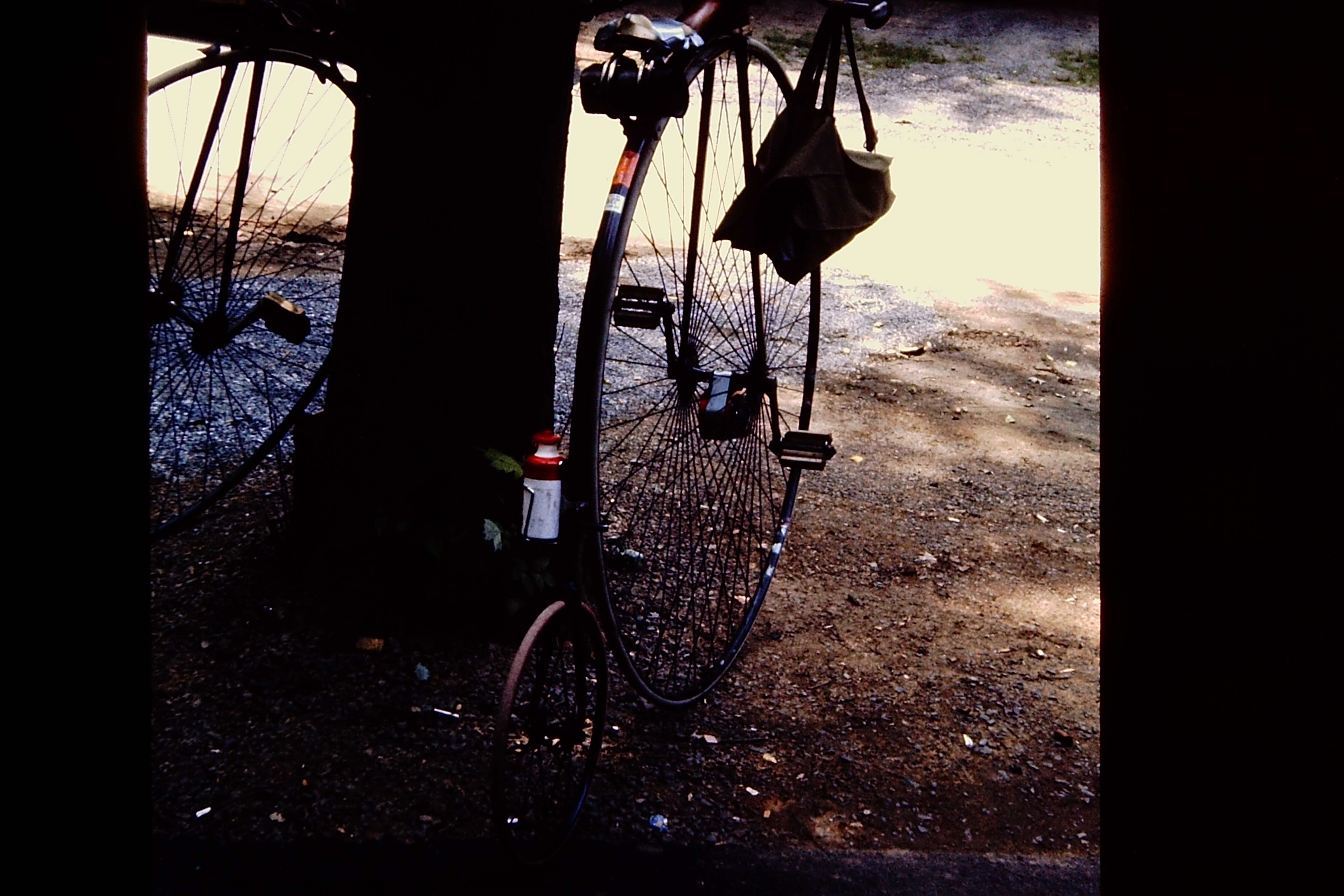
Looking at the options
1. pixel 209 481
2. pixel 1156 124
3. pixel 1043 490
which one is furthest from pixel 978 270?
pixel 1156 124

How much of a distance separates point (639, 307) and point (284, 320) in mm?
1189

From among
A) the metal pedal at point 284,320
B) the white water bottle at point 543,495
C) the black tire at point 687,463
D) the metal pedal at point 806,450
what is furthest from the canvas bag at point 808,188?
the metal pedal at point 284,320

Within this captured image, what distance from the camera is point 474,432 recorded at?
116 inches

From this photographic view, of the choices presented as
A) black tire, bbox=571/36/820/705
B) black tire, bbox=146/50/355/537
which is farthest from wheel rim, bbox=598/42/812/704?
black tire, bbox=146/50/355/537

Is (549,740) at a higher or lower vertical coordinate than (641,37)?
lower

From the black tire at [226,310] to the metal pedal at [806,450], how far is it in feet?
4.21

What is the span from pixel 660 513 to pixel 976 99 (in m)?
10.6

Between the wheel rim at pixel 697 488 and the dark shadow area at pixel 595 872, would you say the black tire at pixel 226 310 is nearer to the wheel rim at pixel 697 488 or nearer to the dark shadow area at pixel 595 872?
the dark shadow area at pixel 595 872

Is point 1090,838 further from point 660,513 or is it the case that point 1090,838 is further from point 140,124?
point 140,124

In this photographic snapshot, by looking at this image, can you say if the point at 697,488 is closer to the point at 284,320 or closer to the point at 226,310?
the point at 284,320

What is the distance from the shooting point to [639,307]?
8.84ft

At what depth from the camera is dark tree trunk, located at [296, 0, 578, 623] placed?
9.05ft

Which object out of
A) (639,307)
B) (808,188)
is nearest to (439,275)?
(639,307)

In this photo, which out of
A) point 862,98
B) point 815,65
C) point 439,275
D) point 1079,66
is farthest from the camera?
point 1079,66
